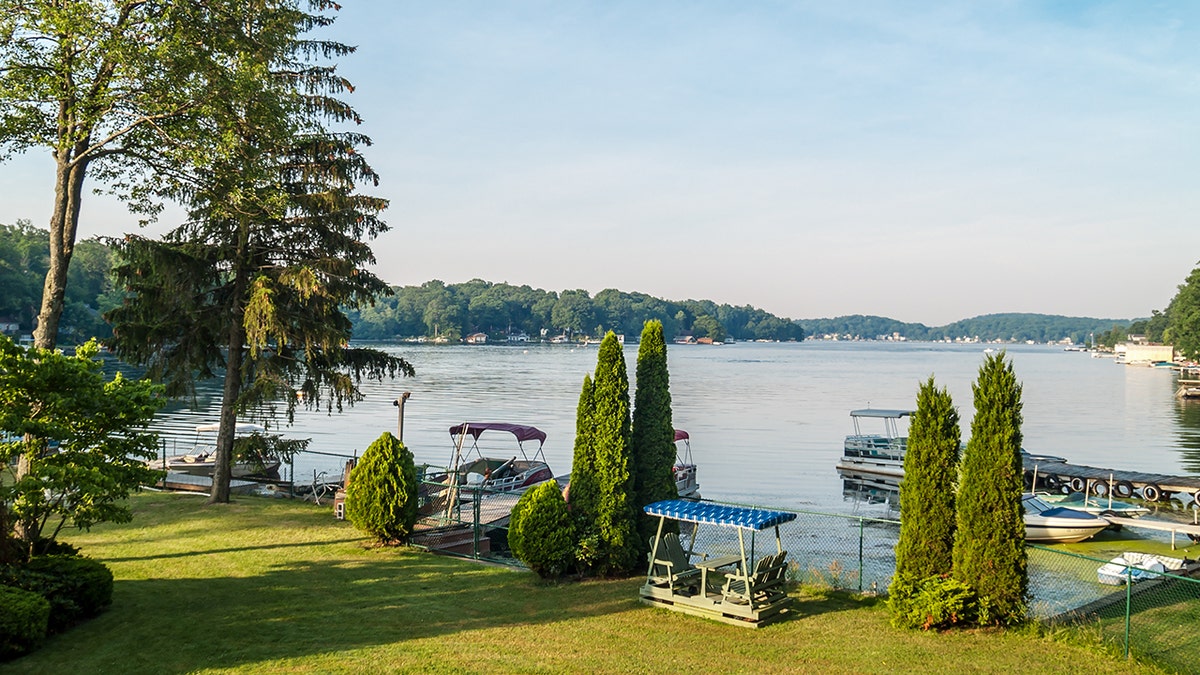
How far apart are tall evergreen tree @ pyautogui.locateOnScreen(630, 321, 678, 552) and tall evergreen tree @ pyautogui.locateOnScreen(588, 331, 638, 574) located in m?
0.34

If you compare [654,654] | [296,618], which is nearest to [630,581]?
[654,654]

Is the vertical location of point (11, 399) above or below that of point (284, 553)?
above

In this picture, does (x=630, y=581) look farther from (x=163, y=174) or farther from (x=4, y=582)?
(x=163, y=174)

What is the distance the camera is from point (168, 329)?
18.3 m

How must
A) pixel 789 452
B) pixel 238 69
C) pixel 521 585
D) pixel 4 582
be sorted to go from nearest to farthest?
pixel 4 582 < pixel 521 585 < pixel 238 69 < pixel 789 452

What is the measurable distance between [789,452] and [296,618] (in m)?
34.4

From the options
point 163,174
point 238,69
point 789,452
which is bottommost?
point 789,452

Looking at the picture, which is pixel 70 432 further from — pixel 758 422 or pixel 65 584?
pixel 758 422

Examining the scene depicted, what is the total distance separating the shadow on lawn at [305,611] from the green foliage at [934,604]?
373 cm

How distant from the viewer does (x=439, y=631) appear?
10453 millimetres

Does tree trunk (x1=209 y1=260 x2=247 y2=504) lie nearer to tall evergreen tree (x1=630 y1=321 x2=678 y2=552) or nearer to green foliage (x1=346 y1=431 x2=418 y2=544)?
green foliage (x1=346 y1=431 x2=418 y2=544)

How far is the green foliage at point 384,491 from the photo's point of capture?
581 inches

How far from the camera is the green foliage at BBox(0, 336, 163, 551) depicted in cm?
978

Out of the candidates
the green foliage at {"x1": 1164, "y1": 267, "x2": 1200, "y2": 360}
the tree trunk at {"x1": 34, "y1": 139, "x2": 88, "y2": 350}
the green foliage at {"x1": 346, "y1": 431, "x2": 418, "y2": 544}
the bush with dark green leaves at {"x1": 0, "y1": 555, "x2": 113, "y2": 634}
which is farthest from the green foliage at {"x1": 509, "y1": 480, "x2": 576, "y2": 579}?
the green foliage at {"x1": 1164, "y1": 267, "x2": 1200, "y2": 360}
